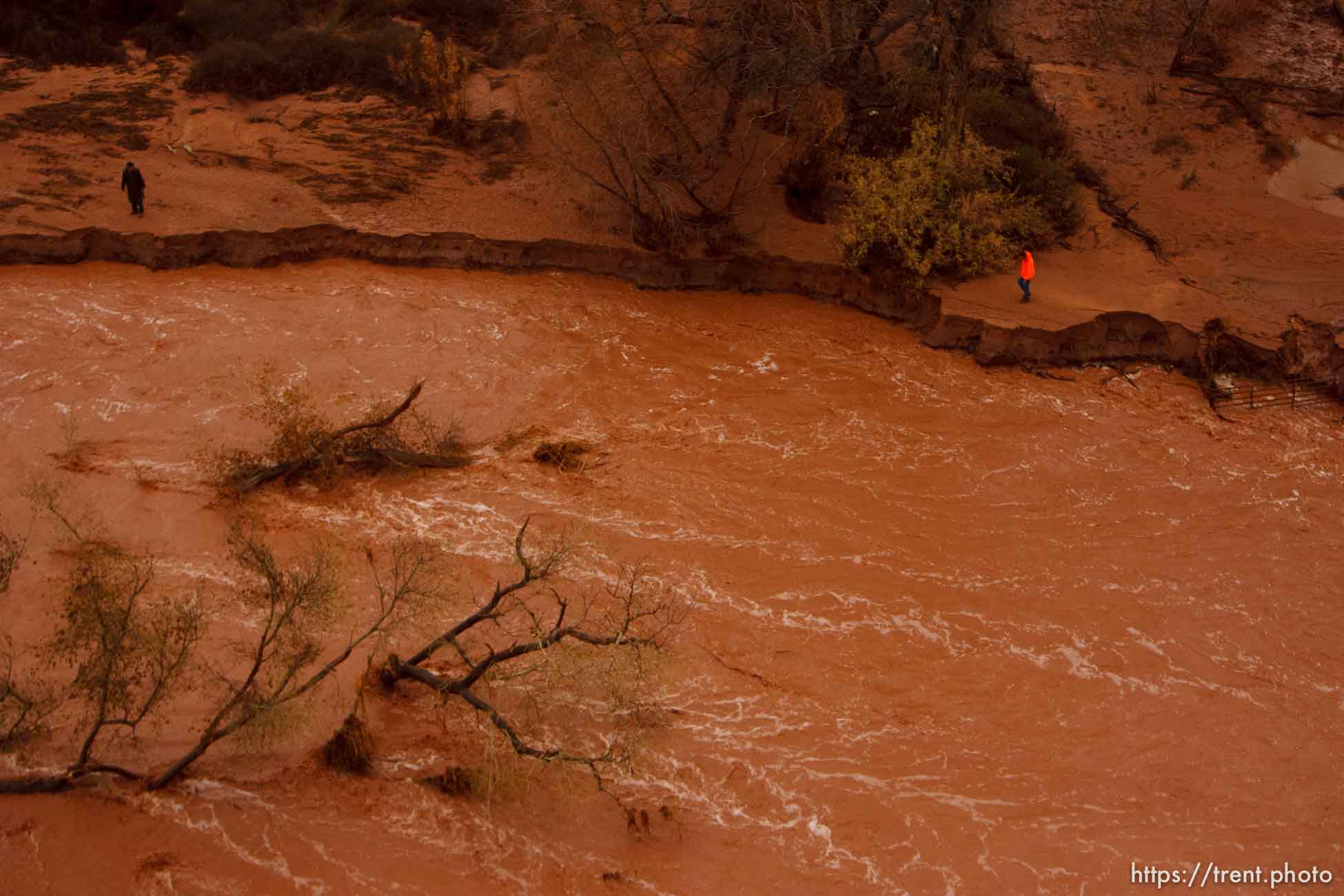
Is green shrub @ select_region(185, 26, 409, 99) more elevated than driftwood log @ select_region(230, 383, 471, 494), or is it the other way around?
green shrub @ select_region(185, 26, 409, 99)

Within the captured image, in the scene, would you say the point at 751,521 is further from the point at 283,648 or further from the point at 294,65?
the point at 294,65

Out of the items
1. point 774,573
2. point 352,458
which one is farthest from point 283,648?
point 774,573

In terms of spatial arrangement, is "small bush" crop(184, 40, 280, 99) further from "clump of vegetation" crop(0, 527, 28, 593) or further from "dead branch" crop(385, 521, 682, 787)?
"dead branch" crop(385, 521, 682, 787)

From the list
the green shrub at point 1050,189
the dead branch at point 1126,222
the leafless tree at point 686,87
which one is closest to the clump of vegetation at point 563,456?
the leafless tree at point 686,87

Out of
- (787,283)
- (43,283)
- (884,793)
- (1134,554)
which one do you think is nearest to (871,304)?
(787,283)

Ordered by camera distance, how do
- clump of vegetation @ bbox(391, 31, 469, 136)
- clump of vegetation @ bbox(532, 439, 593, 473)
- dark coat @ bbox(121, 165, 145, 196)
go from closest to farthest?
clump of vegetation @ bbox(532, 439, 593, 473) → dark coat @ bbox(121, 165, 145, 196) → clump of vegetation @ bbox(391, 31, 469, 136)

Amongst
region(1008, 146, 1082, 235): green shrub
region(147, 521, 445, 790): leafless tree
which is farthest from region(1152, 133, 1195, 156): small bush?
region(147, 521, 445, 790): leafless tree
